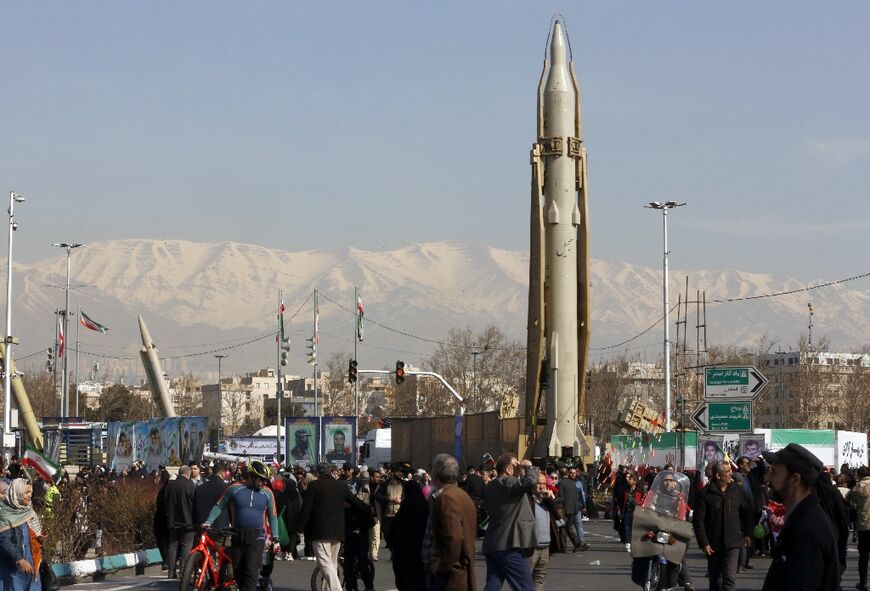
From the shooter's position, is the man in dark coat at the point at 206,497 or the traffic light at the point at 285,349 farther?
the traffic light at the point at 285,349

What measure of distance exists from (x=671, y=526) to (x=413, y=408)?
110 metres

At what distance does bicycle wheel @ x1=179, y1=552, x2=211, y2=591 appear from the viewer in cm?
1454

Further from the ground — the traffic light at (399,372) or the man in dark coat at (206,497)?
the traffic light at (399,372)

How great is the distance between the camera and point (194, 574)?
14.7 meters

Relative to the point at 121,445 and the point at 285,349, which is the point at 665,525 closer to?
the point at 121,445

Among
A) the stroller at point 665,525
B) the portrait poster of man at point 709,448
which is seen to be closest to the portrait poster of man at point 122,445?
the portrait poster of man at point 709,448

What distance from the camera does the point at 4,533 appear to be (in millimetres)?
12406

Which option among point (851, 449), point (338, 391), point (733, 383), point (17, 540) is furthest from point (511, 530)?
point (338, 391)

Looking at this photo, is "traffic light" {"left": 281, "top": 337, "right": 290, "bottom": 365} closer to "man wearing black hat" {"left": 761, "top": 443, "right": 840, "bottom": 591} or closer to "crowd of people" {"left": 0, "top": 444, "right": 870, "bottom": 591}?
"crowd of people" {"left": 0, "top": 444, "right": 870, "bottom": 591}

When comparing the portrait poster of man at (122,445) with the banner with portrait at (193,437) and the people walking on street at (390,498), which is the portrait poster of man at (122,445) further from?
the people walking on street at (390,498)

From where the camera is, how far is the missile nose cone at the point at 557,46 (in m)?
43.5

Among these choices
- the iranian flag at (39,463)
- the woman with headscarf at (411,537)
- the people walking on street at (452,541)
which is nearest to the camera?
the people walking on street at (452,541)

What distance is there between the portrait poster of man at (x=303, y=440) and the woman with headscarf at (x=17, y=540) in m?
38.7

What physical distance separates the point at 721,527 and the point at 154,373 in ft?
192
